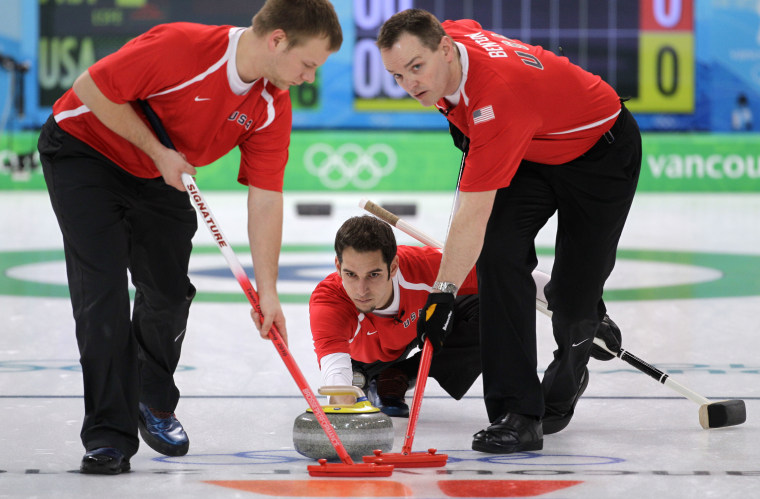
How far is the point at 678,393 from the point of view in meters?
3.65

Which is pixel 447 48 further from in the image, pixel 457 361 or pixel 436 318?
pixel 457 361

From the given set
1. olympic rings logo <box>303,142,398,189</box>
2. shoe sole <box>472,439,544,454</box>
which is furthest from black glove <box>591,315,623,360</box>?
olympic rings logo <box>303,142,398,189</box>

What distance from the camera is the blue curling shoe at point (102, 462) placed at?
261 cm

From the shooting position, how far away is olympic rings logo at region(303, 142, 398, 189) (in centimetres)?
1404

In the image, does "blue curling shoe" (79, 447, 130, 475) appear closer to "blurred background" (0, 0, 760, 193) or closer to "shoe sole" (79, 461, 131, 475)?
"shoe sole" (79, 461, 131, 475)

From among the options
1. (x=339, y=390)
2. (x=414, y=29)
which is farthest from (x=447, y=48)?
(x=339, y=390)

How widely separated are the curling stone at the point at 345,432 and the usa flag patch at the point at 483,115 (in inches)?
31.9

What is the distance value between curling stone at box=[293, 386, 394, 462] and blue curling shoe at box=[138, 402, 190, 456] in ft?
1.07

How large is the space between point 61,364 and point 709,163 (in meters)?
11.5

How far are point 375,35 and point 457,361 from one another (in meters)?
10.8

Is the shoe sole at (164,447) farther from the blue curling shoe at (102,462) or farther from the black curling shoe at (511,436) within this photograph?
the black curling shoe at (511,436)

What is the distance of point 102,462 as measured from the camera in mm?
2611

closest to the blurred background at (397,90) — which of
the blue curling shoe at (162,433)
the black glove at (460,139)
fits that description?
the black glove at (460,139)

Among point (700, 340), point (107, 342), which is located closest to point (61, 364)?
point (107, 342)
